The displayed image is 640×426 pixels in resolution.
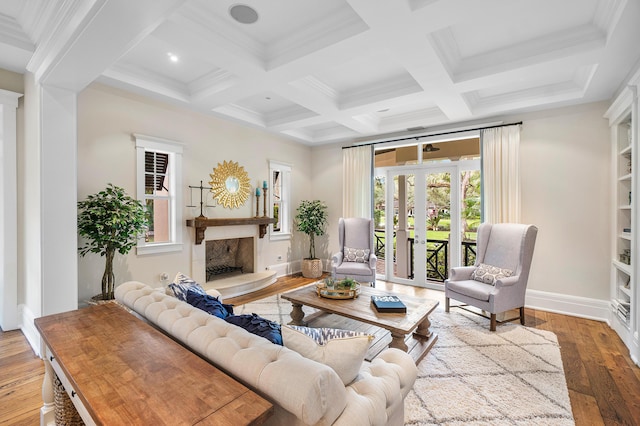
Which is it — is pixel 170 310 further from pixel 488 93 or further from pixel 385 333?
pixel 488 93

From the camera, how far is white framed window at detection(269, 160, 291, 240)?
5852mm

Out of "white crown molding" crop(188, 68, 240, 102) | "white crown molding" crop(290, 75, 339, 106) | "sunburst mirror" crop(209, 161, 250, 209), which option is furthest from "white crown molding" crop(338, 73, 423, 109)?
"sunburst mirror" crop(209, 161, 250, 209)

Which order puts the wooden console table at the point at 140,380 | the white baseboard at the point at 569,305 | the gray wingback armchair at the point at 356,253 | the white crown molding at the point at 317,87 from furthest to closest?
the gray wingback armchair at the point at 356,253, the white baseboard at the point at 569,305, the white crown molding at the point at 317,87, the wooden console table at the point at 140,380

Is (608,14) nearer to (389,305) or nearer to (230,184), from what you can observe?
(389,305)

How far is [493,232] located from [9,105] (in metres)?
5.67

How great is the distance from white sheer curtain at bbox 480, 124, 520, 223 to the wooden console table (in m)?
4.38

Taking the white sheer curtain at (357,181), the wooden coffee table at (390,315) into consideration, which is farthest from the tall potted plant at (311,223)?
the wooden coffee table at (390,315)

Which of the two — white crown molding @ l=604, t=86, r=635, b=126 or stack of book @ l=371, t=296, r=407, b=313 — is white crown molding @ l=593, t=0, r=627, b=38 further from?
stack of book @ l=371, t=296, r=407, b=313

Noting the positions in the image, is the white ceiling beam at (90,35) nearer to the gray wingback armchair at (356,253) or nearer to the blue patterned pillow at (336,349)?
the blue patterned pillow at (336,349)

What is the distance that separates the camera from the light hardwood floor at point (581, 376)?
6.46ft

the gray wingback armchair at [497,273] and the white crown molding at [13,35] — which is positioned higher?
the white crown molding at [13,35]

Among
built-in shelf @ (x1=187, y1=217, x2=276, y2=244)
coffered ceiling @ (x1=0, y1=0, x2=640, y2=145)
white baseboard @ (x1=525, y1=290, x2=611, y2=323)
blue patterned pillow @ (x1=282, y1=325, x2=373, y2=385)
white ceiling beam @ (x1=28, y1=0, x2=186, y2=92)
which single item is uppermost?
coffered ceiling @ (x1=0, y1=0, x2=640, y2=145)

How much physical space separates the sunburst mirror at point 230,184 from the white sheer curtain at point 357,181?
75.9 inches

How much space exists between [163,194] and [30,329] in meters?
2.01
